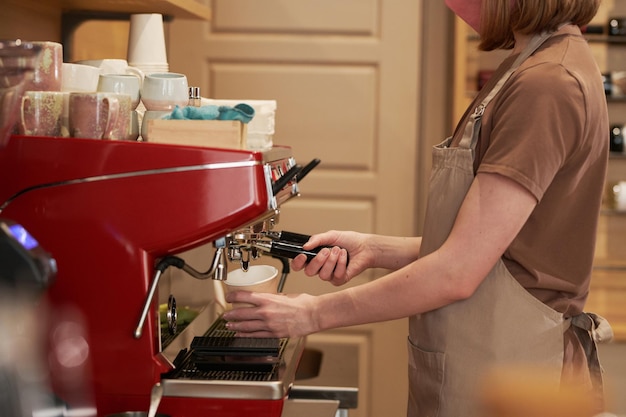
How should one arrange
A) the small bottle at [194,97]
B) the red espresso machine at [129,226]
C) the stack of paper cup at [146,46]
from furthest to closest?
the stack of paper cup at [146,46] → the small bottle at [194,97] → the red espresso machine at [129,226]

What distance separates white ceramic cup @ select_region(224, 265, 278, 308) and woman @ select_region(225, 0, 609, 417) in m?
0.13

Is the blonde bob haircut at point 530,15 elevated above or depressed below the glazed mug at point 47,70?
above

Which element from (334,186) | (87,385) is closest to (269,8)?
(334,186)

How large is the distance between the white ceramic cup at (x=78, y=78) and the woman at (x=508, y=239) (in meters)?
0.43

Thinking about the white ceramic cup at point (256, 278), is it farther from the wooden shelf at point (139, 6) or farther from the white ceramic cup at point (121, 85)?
the wooden shelf at point (139, 6)

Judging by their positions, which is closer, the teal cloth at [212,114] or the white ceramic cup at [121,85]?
the teal cloth at [212,114]

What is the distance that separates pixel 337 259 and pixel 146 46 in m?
0.67

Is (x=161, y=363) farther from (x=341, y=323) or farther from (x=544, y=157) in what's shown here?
(x=544, y=157)

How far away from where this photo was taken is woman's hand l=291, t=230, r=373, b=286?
150cm

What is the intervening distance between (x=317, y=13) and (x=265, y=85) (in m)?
0.32

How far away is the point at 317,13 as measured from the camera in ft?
9.83

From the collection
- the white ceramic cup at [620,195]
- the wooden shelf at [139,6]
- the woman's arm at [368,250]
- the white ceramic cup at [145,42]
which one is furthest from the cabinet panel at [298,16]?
the woman's arm at [368,250]

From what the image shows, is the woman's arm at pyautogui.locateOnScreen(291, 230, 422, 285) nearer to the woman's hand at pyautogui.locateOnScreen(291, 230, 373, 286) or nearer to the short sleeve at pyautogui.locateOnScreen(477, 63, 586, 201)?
the woman's hand at pyautogui.locateOnScreen(291, 230, 373, 286)

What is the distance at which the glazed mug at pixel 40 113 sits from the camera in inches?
45.1
